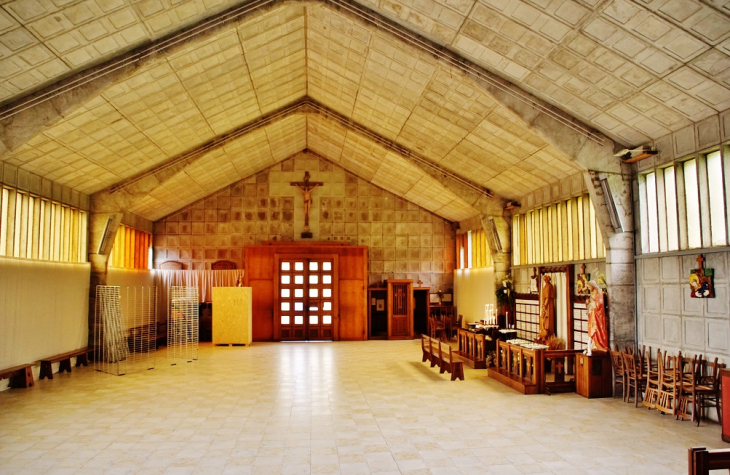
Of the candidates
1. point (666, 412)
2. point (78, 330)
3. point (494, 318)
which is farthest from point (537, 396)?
point (78, 330)

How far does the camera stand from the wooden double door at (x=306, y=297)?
66.8 ft

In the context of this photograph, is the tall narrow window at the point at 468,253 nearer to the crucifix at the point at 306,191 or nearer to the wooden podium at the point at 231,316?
the crucifix at the point at 306,191

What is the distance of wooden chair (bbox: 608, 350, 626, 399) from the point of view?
981 cm

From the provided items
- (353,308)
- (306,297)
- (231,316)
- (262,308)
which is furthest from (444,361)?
(262,308)

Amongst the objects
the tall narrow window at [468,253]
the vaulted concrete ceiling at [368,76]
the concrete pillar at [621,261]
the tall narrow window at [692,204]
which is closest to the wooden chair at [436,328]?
the tall narrow window at [468,253]

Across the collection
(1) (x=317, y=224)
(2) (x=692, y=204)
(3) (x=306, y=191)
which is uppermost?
(3) (x=306, y=191)

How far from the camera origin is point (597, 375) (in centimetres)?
1014

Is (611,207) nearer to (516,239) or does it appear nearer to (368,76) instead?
(516,239)

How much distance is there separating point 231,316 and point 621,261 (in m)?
12.8

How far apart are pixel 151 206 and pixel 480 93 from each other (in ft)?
40.5

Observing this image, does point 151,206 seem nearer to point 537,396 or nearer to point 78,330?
point 78,330

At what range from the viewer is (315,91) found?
15.9 meters

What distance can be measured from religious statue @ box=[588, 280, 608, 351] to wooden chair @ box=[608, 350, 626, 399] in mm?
386

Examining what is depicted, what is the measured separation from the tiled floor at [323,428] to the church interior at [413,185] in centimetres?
6
